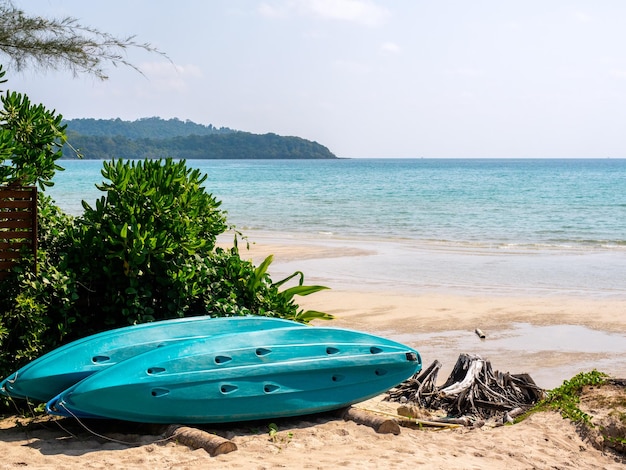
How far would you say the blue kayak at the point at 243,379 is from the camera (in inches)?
198

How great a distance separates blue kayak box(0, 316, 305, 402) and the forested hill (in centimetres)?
10207

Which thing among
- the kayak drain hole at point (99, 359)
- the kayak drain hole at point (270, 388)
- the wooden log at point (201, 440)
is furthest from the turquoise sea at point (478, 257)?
the kayak drain hole at point (99, 359)

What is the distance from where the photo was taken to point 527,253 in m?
18.9

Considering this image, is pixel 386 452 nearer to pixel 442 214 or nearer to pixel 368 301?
pixel 368 301

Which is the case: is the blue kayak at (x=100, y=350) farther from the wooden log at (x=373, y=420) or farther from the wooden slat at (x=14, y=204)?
the wooden slat at (x=14, y=204)

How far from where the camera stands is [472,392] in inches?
255

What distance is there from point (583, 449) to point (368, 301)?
20.7 ft

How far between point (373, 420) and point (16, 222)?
3104mm

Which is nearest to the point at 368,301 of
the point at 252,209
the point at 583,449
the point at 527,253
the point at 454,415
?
the point at 454,415

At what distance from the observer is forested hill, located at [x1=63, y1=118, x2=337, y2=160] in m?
121

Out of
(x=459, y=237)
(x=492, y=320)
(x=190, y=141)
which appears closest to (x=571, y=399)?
(x=492, y=320)

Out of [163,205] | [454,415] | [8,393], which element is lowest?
[454,415]

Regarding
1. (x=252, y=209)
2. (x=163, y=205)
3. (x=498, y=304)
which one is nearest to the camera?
(x=163, y=205)

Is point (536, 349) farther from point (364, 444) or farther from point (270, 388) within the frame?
point (270, 388)
